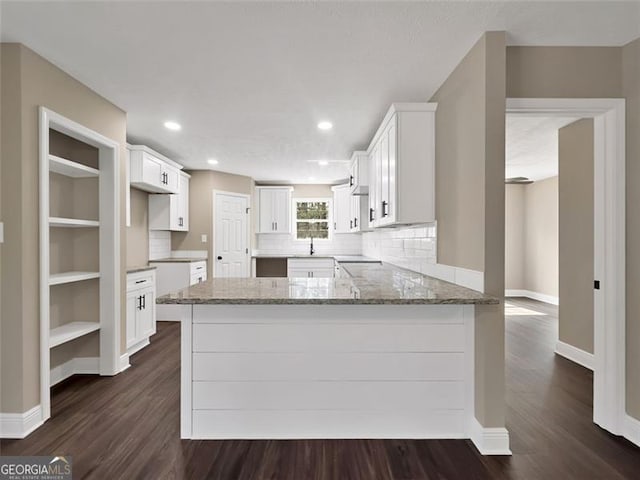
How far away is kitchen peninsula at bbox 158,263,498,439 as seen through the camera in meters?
2.07

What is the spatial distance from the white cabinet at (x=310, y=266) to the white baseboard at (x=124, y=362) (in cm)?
318

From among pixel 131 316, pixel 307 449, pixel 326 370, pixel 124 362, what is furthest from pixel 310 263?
pixel 307 449

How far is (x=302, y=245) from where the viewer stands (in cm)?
720

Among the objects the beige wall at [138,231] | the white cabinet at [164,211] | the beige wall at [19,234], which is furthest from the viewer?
the white cabinet at [164,211]

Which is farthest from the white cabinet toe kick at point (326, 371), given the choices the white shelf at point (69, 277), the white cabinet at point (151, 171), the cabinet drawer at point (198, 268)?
the cabinet drawer at point (198, 268)

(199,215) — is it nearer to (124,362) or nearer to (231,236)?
(231,236)

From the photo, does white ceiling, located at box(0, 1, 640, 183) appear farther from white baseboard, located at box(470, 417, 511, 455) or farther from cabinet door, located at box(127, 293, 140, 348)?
white baseboard, located at box(470, 417, 511, 455)

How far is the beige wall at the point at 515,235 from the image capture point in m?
7.18

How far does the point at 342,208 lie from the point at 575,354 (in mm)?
4272

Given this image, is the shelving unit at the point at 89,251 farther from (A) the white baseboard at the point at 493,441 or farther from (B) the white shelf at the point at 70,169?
(A) the white baseboard at the point at 493,441

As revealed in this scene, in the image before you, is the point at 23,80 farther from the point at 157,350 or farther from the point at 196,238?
the point at 196,238

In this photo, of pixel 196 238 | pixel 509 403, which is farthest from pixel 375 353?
pixel 196 238

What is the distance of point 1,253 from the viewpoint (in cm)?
220

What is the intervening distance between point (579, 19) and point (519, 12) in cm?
39
